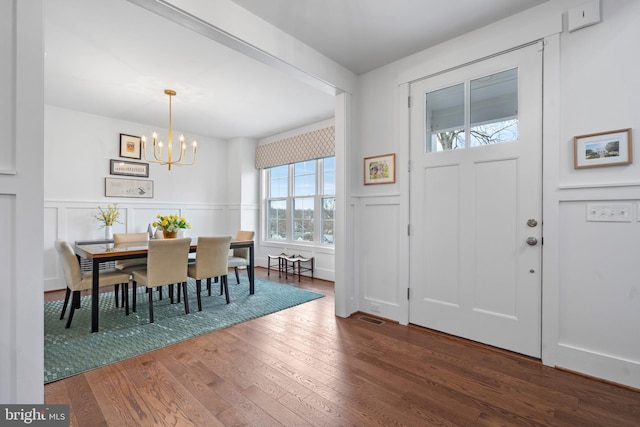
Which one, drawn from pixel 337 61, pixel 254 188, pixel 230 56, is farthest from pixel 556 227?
pixel 254 188

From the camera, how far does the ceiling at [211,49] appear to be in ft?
7.31

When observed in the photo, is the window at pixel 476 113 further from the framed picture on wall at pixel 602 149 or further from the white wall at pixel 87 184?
the white wall at pixel 87 184

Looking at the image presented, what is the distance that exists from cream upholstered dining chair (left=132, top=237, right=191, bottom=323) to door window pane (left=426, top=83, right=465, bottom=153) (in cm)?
263

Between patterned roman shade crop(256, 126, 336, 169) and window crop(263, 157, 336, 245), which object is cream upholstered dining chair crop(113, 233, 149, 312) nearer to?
window crop(263, 157, 336, 245)

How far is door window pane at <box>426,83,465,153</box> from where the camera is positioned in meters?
2.61

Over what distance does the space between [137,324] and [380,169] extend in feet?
9.30

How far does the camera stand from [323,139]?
4.89 meters

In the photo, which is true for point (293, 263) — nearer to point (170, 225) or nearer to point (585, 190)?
point (170, 225)

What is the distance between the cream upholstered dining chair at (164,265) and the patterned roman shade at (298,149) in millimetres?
2659

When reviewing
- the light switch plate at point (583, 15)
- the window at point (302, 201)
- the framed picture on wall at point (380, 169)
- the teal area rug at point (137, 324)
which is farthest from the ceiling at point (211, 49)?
the teal area rug at point (137, 324)

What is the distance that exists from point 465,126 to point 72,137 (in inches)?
206

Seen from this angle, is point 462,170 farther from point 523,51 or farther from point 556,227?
point 523,51

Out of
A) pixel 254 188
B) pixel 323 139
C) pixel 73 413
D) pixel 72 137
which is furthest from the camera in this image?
pixel 254 188

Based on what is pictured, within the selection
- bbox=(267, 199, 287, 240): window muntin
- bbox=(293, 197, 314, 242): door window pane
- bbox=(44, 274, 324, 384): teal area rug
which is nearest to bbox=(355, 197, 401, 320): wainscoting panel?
bbox=(44, 274, 324, 384): teal area rug
